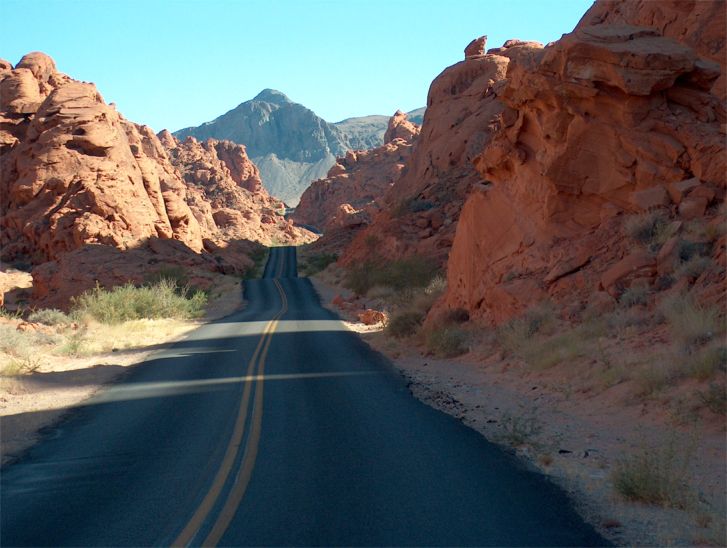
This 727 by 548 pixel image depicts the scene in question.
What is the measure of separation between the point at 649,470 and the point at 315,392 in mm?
7432

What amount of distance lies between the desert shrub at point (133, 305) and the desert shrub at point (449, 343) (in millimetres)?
17152

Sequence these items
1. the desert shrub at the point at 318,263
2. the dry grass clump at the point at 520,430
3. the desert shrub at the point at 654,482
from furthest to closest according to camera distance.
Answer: the desert shrub at the point at 318,263 < the dry grass clump at the point at 520,430 < the desert shrub at the point at 654,482

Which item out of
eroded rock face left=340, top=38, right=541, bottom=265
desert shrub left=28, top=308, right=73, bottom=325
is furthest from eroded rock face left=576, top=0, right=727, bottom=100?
desert shrub left=28, top=308, right=73, bottom=325

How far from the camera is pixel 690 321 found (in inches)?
448

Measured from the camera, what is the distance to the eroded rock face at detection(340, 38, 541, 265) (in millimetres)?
46188

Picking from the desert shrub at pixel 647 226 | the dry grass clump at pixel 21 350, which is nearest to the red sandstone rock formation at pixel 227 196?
the dry grass clump at pixel 21 350

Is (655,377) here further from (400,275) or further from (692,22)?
(400,275)

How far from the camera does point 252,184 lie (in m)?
154

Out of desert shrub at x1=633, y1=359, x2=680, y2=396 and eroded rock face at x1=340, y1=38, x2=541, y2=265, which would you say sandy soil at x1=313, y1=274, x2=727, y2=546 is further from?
eroded rock face at x1=340, y1=38, x2=541, y2=265

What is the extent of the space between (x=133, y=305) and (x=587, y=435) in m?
27.8

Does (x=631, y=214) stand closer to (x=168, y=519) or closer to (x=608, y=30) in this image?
(x=608, y=30)

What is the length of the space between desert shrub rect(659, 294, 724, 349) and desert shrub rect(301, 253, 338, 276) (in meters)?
60.3

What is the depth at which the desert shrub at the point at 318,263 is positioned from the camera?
242ft

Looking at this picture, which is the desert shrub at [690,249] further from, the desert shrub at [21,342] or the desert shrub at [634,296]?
the desert shrub at [21,342]
